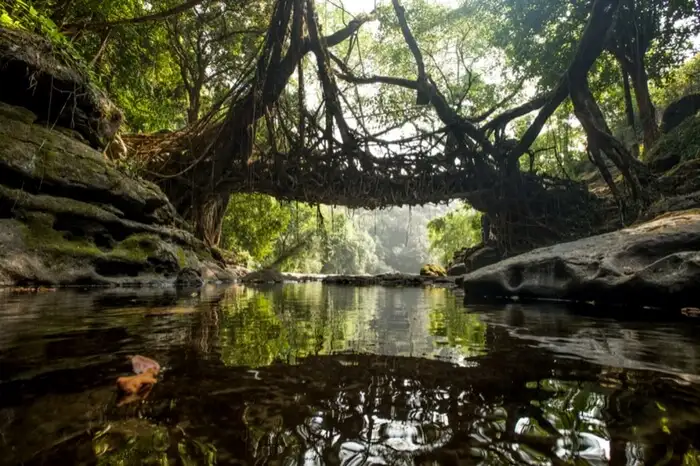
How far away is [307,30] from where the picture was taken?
617cm

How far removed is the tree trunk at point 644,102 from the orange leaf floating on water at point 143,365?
41.0 ft

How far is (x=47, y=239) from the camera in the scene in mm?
4539

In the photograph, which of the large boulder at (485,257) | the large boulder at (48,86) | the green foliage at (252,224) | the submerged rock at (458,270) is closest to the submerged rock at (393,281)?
the large boulder at (485,257)

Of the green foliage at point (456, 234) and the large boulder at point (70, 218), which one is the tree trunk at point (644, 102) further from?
the large boulder at point (70, 218)

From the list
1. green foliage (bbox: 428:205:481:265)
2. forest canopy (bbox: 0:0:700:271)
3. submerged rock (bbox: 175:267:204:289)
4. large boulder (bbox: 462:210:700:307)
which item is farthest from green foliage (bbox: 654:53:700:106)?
submerged rock (bbox: 175:267:204:289)

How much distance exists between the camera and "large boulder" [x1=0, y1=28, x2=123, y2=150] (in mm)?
5016

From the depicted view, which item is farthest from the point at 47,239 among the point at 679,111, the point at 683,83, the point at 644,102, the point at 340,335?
the point at 683,83

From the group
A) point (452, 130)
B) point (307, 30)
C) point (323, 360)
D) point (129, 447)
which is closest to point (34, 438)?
point (129, 447)

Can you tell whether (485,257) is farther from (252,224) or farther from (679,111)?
(252,224)

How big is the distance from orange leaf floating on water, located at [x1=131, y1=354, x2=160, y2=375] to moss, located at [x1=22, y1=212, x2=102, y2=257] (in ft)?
14.0

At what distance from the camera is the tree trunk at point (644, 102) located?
10.1 metres

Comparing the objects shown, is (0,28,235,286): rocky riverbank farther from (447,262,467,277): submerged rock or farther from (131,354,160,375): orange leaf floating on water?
(447,262,467,277): submerged rock

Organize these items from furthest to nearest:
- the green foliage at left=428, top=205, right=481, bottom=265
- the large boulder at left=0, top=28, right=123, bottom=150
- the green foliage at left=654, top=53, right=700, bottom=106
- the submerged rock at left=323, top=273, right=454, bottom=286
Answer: the green foliage at left=428, top=205, right=481, bottom=265, the green foliage at left=654, top=53, right=700, bottom=106, the submerged rock at left=323, top=273, right=454, bottom=286, the large boulder at left=0, top=28, right=123, bottom=150

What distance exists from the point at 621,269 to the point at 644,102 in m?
9.73
